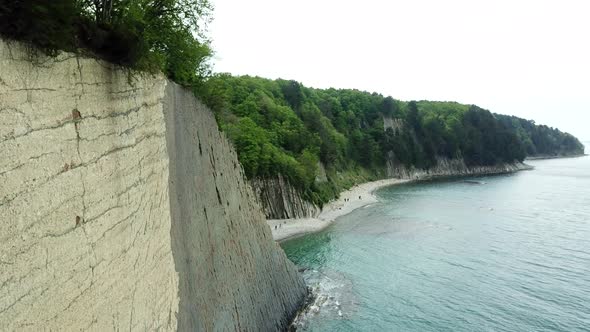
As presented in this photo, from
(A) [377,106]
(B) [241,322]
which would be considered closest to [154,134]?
(B) [241,322]

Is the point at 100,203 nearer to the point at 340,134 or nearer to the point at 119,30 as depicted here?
the point at 119,30

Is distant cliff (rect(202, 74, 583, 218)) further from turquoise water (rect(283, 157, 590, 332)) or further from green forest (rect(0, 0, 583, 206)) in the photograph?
turquoise water (rect(283, 157, 590, 332))

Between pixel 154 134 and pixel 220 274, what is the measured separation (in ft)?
26.3

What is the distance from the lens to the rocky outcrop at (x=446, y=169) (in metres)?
121

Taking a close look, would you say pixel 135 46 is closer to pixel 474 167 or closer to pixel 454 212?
pixel 454 212

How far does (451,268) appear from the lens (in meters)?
40.2

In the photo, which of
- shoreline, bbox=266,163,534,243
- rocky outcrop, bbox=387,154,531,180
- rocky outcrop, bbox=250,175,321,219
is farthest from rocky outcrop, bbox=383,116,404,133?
rocky outcrop, bbox=250,175,321,219

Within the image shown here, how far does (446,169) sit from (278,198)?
295 feet

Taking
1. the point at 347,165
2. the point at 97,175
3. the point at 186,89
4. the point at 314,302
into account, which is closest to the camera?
the point at 97,175

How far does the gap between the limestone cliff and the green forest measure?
565 millimetres

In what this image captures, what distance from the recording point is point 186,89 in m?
17.3

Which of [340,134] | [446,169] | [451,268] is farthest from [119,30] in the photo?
[446,169]

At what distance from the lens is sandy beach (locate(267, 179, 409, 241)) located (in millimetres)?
53375

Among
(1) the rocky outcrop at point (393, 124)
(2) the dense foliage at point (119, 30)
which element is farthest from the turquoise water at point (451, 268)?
(1) the rocky outcrop at point (393, 124)
